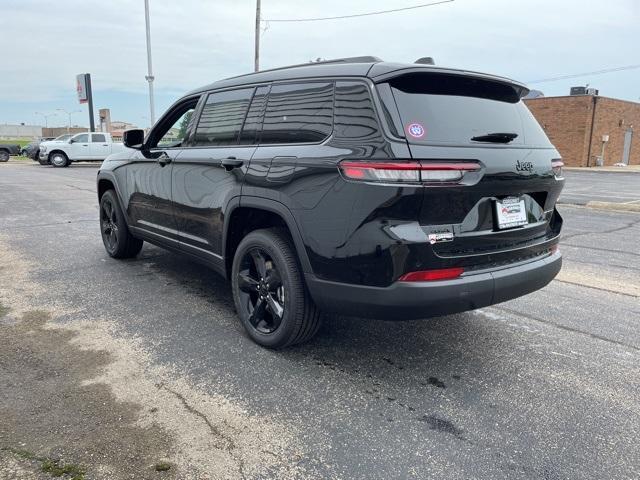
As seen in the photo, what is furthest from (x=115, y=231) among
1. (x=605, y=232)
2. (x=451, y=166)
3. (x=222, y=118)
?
(x=605, y=232)

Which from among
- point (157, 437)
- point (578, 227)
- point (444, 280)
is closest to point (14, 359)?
point (157, 437)

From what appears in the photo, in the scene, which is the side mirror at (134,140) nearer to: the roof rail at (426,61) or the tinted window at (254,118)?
the tinted window at (254,118)

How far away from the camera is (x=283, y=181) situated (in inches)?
124

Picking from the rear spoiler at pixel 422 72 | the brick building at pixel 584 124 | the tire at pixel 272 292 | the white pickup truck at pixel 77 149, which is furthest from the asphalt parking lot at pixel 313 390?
the brick building at pixel 584 124

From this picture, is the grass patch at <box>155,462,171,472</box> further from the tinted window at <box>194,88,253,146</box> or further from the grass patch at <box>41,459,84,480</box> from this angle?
the tinted window at <box>194,88,253,146</box>

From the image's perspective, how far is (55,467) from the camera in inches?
87.7

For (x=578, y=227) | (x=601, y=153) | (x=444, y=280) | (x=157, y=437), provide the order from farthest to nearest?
(x=601, y=153), (x=578, y=227), (x=444, y=280), (x=157, y=437)

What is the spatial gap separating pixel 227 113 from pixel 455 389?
2.62 m

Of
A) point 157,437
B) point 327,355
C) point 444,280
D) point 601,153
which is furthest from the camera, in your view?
point 601,153

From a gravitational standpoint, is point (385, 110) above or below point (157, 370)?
above

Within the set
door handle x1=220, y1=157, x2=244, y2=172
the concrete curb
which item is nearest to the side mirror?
door handle x1=220, y1=157, x2=244, y2=172

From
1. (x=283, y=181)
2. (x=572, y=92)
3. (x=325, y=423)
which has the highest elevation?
(x=572, y=92)

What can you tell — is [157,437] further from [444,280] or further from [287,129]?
[287,129]

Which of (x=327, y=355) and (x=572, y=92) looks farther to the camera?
(x=572, y=92)
